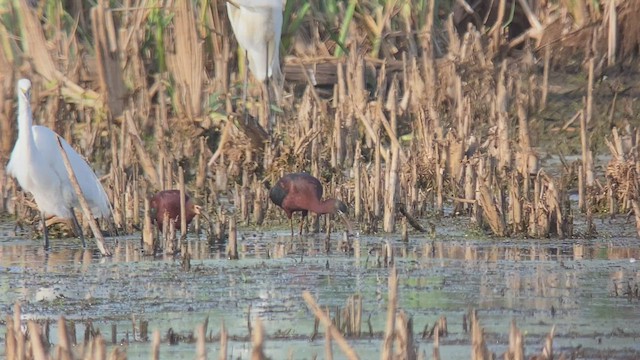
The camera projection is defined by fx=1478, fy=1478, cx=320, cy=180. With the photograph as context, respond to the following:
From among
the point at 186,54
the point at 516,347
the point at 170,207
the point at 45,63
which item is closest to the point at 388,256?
the point at 170,207

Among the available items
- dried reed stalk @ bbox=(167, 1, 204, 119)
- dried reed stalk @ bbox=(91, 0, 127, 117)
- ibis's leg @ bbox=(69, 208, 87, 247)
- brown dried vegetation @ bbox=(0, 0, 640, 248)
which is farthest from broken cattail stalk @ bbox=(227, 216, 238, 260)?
dried reed stalk @ bbox=(91, 0, 127, 117)

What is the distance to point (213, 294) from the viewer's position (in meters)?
6.96

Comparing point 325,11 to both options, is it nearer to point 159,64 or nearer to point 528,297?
point 159,64

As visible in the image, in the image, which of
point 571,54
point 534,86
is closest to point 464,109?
point 534,86

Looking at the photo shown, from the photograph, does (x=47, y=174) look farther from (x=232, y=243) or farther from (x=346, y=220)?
(x=346, y=220)

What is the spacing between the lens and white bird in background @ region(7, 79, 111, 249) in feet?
29.9

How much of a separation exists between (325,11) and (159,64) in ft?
5.84

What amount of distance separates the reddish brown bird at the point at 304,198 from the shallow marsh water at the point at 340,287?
20 cm

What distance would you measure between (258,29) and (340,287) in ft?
20.3

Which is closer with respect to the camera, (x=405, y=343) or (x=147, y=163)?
(x=405, y=343)

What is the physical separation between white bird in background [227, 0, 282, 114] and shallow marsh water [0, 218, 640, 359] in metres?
3.84

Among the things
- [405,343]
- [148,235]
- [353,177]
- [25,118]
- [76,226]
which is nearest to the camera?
[405,343]

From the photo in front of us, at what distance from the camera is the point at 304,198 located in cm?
882

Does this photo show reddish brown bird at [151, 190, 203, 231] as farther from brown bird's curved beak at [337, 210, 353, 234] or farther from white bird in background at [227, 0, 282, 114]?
white bird in background at [227, 0, 282, 114]
